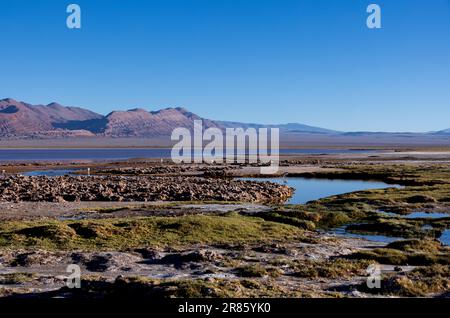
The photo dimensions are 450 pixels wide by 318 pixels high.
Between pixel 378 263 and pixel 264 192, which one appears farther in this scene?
pixel 264 192

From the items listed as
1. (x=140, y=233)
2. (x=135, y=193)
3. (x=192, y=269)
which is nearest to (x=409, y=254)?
(x=192, y=269)

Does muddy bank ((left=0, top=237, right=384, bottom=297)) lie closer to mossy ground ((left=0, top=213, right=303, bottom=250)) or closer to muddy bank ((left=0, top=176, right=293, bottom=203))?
mossy ground ((left=0, top=213, right=303, bottom=250))

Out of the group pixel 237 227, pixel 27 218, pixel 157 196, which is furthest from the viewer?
pixel 157 196

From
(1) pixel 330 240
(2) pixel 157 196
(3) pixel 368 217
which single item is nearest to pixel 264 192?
(2) pixel 157 196

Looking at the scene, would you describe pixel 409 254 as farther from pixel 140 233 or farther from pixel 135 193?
pixel 135 193

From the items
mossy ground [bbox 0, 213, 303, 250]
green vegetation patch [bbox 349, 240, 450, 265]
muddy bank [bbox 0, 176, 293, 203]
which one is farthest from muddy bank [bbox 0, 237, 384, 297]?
muddy bank [bbox 0, 176, 293, 203]

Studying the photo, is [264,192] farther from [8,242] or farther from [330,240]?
[8,242]

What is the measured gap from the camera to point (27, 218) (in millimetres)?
30469

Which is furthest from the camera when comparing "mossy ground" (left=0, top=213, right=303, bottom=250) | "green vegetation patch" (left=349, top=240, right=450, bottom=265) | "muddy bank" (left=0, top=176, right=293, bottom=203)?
"muddy bank" (left=0, top=176, right=293, bottom=203)

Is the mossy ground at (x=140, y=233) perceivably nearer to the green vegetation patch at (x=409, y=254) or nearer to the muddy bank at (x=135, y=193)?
the green vegetation patch at (x=409, y=254)

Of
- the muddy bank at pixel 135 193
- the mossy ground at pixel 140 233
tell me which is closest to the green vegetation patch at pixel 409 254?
the mossy ground at pixel 140 233
